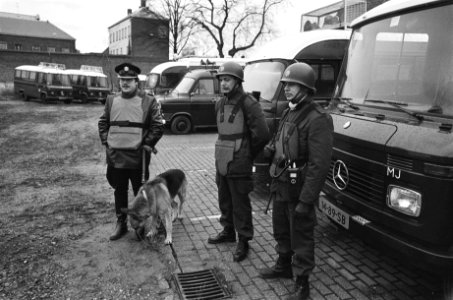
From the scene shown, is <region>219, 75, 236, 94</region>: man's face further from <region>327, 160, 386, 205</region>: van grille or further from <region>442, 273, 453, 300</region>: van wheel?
<region>442, 273, 453, 300</region>: van wheel

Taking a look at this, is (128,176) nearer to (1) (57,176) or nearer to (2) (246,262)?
(2) (246,262)

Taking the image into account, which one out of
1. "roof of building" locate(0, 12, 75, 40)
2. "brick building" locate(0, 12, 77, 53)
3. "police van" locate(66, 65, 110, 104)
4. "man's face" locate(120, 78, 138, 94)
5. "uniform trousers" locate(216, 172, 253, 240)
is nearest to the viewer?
"uniform trousers" locate(216, 172, 253, 240)

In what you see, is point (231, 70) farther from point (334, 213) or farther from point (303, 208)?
point (334, 213)

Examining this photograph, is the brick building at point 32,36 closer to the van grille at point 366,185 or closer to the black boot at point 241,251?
the black boot at point 241,251

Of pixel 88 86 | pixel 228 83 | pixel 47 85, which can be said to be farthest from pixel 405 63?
pixel 88 86

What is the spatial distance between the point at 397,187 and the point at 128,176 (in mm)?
3360

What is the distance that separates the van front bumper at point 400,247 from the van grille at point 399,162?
2.06ft

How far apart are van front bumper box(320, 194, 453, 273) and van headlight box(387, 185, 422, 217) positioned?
25cm

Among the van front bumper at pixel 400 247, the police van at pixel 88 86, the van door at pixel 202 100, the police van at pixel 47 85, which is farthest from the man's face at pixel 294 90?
the police van at pixel 47 85

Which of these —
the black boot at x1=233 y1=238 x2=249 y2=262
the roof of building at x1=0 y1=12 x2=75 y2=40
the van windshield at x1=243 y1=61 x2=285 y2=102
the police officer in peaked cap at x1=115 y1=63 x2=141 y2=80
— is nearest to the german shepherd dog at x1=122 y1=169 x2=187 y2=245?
the black boot at x1=233 y1=238 x2=249 y2=262

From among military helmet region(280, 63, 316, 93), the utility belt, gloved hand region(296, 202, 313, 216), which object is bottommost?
gloved hand region(296, 202, 313, 216)

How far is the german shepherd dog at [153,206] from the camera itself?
4.48 meters

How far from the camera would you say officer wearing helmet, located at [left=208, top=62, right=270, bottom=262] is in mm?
4168

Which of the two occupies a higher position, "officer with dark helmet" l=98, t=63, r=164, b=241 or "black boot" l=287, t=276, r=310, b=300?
"officer with dark helmet" l=98, t=63, r=164, b=241
